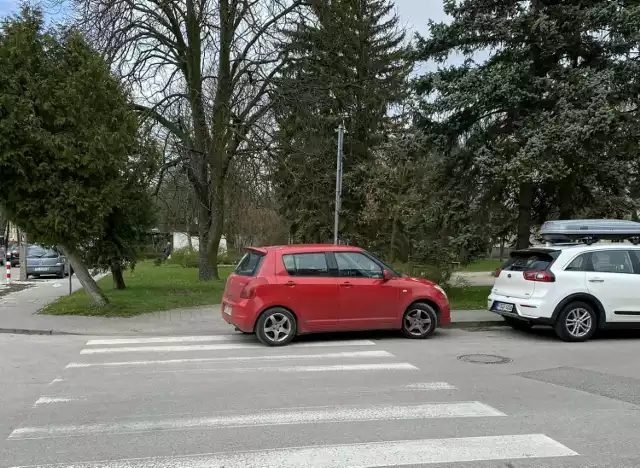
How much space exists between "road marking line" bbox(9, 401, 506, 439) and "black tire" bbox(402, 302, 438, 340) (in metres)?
3.94

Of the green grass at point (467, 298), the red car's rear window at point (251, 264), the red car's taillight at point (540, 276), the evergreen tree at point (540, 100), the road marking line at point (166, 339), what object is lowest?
the road marking line at point (166, 339)

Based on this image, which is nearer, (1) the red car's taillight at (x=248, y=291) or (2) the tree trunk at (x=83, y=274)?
(1) the red car's taillight at (x=248, y=291)

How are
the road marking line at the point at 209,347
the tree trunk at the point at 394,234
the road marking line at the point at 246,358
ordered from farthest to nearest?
the tree trunk at the point at 394,234 → the road marking line at the point at 209,347 → the road marking line at the point at 246,358

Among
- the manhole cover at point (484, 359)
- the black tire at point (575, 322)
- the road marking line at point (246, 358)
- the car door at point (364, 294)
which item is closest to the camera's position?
the road marking line at point (246, 358)

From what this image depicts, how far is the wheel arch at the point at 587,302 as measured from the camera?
9.46 m

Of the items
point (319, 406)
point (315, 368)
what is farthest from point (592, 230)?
point (319, 406)

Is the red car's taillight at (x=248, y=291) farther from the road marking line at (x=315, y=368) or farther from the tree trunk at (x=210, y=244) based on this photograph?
the tree trunk at (x=210, y=244)

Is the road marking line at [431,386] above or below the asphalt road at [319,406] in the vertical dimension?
above

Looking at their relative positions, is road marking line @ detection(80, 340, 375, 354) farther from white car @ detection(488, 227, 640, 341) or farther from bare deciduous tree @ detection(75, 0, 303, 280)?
bare deciduous tree @ detection(75, 0, 303, 280)

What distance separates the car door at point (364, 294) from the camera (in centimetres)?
937

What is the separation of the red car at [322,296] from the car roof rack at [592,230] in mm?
2534

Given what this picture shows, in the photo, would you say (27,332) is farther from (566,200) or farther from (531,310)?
(566,200)

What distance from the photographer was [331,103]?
2017cm

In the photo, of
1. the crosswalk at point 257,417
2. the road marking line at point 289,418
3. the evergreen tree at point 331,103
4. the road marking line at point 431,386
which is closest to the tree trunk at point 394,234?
the evergreen tree at point 331,103
